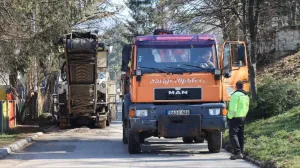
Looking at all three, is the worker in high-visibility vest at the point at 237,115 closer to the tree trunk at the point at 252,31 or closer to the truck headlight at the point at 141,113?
the truck headlight at the point at 141,113

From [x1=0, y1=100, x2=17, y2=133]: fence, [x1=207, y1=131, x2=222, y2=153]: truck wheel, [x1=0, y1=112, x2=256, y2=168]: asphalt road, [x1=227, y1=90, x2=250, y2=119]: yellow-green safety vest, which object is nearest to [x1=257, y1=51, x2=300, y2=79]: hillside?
[x1=0, y1=112, x2=256, y2=168]: asphalt road

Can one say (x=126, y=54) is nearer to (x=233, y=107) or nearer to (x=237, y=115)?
(x=233, y=107)

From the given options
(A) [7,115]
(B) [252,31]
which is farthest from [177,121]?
(A) [7,115]

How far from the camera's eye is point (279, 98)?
62.8ft

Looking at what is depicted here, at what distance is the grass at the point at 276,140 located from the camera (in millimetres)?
11859

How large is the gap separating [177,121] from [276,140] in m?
2.60

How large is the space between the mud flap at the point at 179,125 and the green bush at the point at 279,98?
5626 mm

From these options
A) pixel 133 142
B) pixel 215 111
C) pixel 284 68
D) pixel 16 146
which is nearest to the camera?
pixel 215 111

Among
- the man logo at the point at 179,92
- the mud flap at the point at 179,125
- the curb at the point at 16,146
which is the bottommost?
the curb at the point at 16,146

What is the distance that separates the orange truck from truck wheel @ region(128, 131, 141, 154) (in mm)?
267

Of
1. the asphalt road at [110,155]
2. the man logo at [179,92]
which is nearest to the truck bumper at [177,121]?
the man logo at [179,92]

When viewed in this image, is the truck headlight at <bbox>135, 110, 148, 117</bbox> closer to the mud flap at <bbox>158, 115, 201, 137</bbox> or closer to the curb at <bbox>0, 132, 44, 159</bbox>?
the mud flap at <bbox>158, 115, 201, 137</bbox>

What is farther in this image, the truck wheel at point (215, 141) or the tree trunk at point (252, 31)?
the tree trunk at point (252, 31)

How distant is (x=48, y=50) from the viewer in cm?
2155
